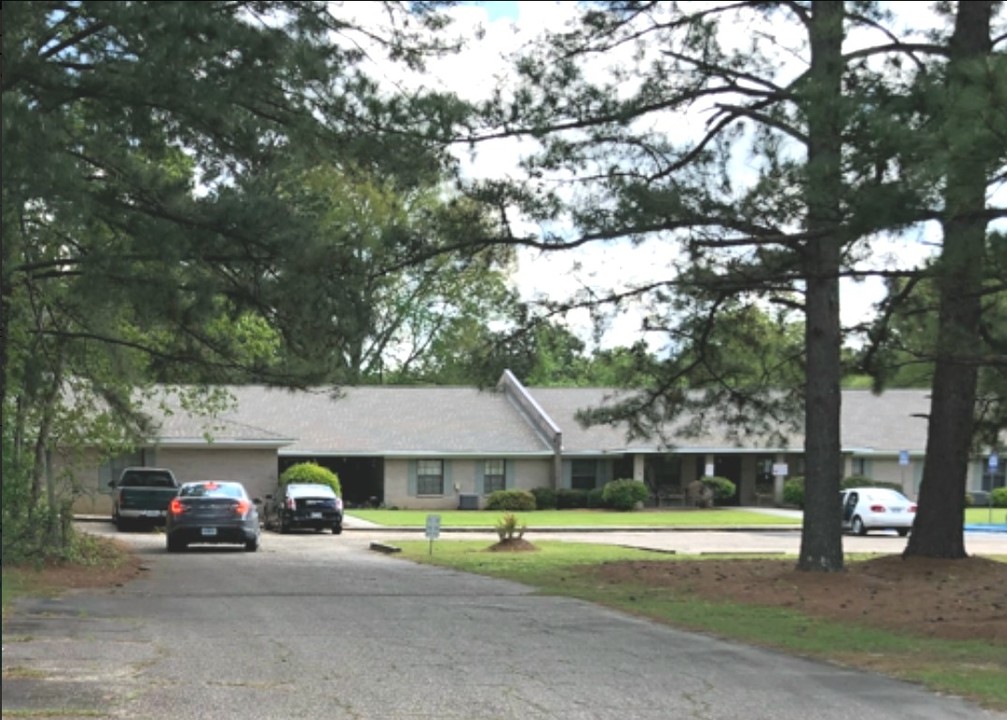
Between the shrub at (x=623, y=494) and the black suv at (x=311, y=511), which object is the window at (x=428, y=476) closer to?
the shrub at (x=623, y=494)

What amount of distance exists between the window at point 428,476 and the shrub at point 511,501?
2496mm

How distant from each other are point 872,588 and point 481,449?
33.3 m

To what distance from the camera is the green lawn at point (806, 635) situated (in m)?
10.3

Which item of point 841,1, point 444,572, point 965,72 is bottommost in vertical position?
point 444,572

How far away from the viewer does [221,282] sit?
1271 centimetres

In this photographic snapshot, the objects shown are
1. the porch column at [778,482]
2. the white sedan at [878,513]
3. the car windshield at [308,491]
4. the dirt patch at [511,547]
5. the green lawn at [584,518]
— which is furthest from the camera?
the porch column at [778,482]

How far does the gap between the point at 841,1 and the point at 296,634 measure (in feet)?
35.6

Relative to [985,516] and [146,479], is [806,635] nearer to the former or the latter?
[146,479]

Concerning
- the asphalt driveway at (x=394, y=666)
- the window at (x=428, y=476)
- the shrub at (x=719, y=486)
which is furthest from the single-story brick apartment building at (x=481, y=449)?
the asphalt driveway at (x=394, y=666)

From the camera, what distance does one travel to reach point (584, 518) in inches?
1746

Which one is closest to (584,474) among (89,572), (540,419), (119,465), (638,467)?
(638,467)

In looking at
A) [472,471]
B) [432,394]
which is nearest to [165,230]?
[472,471]

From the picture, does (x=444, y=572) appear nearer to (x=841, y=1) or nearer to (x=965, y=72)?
(x=841, y=1)

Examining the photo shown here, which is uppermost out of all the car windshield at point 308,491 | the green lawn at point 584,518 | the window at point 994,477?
the window at point 994,477
